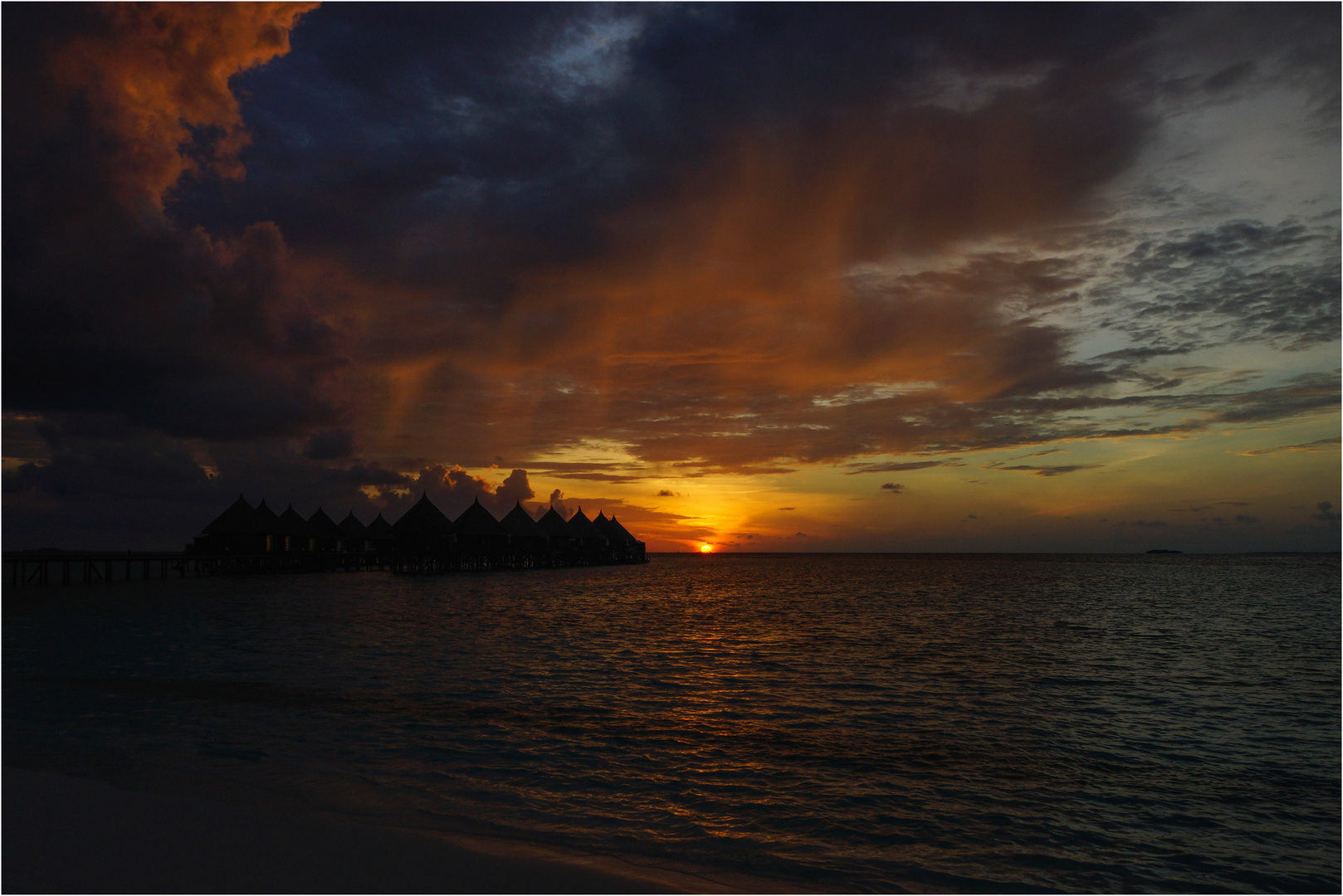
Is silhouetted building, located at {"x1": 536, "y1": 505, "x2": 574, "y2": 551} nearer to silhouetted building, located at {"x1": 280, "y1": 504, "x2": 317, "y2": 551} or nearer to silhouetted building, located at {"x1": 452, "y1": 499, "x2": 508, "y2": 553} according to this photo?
silhouetted building, located at {"x1": 452, "y1": 499, "x2": 508, "y2": 553}

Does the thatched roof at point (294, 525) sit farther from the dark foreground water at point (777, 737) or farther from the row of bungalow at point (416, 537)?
the dark foreground water at point (777, 737)

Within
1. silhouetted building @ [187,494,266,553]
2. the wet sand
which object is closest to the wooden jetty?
silhouetted building @ [187,494,266,553]

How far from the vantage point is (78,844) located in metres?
5.62

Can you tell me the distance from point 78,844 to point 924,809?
7.74 metres

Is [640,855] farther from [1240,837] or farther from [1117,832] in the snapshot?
[1240,837]

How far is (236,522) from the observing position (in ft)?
194

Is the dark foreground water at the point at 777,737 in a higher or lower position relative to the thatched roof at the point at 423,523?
lower

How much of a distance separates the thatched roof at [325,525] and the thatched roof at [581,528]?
25.5m

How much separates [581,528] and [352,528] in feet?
86.1

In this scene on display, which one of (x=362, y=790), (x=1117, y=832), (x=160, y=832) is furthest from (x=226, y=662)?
(x=1117, y=832)

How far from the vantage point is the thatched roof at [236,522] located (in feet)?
192

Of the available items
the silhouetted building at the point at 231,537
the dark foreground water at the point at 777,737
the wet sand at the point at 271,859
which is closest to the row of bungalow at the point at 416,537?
the silhouetted building at the point at 231,537

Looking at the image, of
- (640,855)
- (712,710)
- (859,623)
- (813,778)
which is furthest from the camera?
(859,623)

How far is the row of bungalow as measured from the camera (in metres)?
59.1
